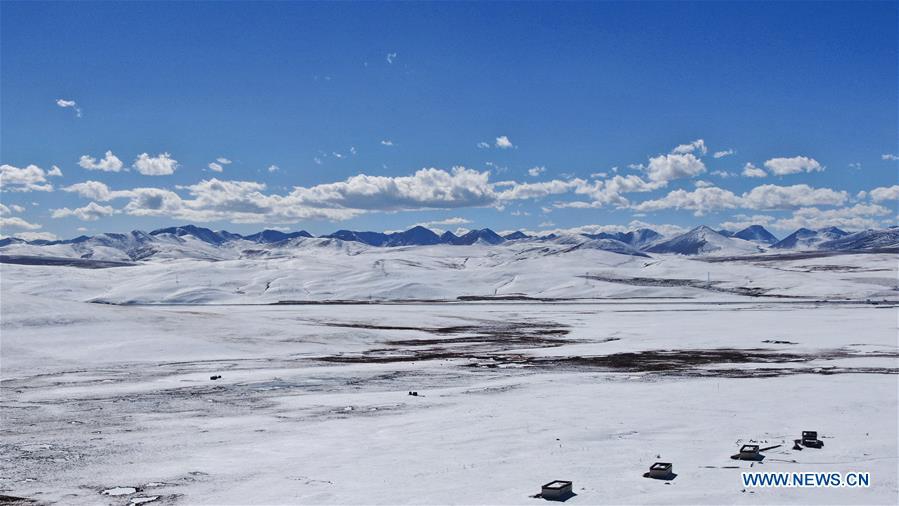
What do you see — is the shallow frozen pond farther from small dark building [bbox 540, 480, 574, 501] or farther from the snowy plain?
small dark building [bbox 540, 480, 574, 501]

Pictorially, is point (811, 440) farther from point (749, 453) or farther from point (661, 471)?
point (661, 471)

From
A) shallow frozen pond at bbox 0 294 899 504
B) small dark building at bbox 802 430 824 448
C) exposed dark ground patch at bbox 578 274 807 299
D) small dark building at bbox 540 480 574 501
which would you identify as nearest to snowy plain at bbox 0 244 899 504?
shallow frozen pond at bbox 0 294 899 504

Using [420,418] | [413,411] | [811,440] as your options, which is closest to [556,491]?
[811,440]

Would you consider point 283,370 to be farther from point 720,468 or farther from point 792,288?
point 792,288

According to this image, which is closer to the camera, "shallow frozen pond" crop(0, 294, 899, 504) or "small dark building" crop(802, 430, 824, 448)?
"shallow frozen pond" crop(0, 294, 899, 504)

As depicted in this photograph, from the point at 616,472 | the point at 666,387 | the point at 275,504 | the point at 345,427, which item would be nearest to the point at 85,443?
the point at 345,427
